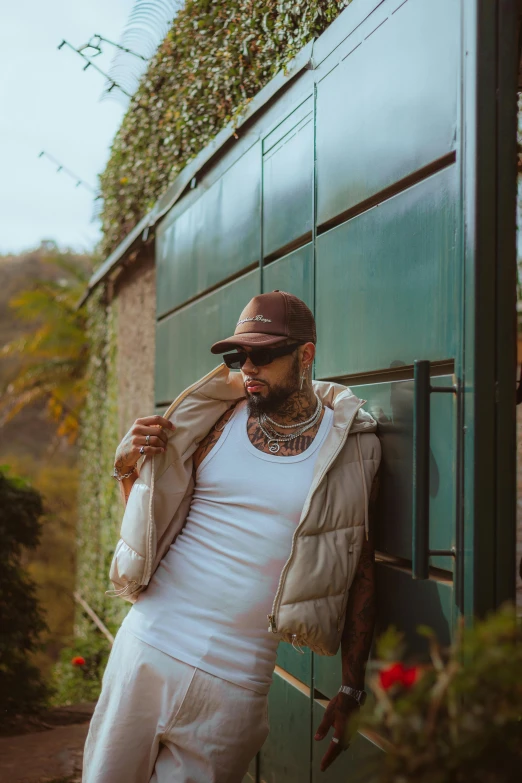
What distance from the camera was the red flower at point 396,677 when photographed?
1291 millimetres

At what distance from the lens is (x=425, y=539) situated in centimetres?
246

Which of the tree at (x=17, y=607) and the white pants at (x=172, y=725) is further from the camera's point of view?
the tree at (x=17, y=607)

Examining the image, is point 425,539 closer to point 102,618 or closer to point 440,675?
point 440,675

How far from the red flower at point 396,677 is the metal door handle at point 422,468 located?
116 centimetres

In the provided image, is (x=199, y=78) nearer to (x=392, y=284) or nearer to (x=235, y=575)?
(x=392, y=284)

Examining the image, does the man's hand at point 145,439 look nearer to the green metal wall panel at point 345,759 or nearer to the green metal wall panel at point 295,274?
the green metal wall panel at point 295,274

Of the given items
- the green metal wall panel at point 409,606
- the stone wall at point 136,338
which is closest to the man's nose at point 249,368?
the green metal wall panel at point 409,606

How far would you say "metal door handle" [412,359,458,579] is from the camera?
2.43 meters

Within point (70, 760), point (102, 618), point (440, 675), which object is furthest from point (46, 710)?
point (440, 675)

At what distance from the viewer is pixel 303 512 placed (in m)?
2.70

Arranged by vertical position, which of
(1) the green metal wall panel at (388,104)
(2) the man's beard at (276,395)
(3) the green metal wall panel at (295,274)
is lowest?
(2) the man's beard at (276,395)

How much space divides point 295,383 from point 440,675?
183cm

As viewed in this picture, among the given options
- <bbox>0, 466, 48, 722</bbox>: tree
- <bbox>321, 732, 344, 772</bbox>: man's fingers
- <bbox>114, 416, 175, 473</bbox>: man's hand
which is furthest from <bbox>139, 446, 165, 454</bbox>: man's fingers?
<bbox>0, 466, 48, 722</bbox>: tree

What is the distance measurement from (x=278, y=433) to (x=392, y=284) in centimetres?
64
